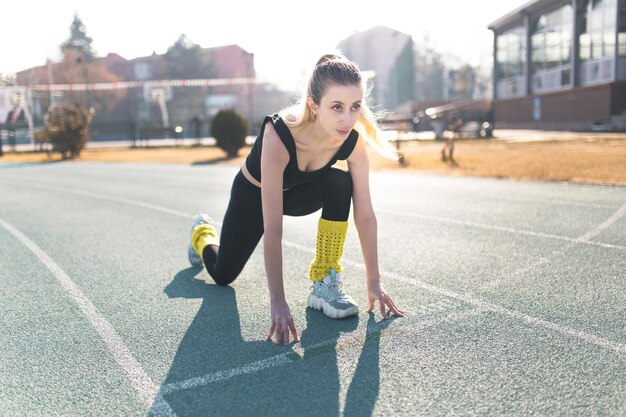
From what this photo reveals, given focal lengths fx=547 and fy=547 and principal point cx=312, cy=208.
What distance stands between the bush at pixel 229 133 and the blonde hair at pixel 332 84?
17669 millimetres

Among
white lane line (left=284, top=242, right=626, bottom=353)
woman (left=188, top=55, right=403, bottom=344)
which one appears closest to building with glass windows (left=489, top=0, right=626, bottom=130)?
white lane line (left=284, top=242, right=626, bottom=353)

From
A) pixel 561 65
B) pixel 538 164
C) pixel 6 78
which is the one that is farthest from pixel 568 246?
pixel 561 65

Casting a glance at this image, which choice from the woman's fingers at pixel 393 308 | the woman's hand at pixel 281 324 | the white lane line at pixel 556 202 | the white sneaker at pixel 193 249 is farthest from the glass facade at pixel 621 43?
the woman's hand at pixel 281 324

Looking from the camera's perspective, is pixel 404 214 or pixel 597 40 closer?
pixel 404 214

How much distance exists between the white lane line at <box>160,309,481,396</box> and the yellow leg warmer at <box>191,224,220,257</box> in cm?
168

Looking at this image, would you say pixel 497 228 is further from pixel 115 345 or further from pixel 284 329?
pixel 115 345

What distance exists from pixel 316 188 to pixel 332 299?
694 mm

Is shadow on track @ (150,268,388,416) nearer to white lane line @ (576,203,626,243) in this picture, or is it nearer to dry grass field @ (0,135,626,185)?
white lane line @ (576,203,626,243)

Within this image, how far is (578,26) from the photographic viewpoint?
29078 millimetres

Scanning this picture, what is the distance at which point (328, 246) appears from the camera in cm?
343

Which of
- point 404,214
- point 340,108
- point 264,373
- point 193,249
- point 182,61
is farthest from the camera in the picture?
point 182,61

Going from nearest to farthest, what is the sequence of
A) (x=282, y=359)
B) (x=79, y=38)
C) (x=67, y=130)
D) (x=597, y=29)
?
(x=282, y=359) < (x=67, y=130) < (x=597, y=29) < (x=79, y=38)

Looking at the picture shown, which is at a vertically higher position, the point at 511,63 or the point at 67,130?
the point at 511,63

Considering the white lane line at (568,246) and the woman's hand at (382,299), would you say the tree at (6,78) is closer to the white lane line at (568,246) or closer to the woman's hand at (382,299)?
the white lane line at (568,246)
